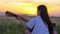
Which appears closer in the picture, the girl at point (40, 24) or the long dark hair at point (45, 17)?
the girl at point (40, 24)

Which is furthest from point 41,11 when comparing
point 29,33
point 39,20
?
point 29,33

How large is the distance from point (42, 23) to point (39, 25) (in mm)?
76

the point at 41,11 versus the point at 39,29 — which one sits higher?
the point at 41,11

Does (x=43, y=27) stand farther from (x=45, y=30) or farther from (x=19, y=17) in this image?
(x=19, y=17)

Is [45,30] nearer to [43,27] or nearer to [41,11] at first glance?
[43,27]

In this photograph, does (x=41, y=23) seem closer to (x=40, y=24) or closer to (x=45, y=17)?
(x=40, y=24)

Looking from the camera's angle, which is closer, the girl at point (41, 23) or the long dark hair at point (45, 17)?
the girl at point (41, 23)

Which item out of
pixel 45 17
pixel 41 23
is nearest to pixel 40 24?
pixel 41 23

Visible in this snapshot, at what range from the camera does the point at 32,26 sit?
4.75 metres

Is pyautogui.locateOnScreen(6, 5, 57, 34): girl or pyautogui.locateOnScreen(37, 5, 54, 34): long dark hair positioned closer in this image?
pyautogui.locateOnScreen(6, 5, 57, 34): girl

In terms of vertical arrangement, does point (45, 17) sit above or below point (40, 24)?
above

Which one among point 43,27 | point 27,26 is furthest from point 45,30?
point 27,26

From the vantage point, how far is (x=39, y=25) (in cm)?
479

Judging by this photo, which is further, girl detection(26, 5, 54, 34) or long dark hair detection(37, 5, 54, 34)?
long dark hair detection(37, 5, 54, 34)
